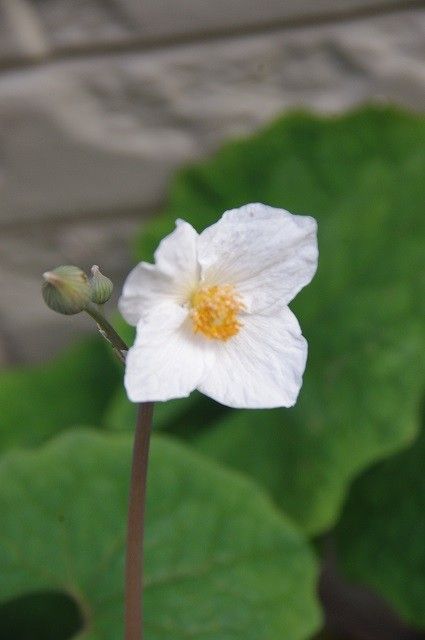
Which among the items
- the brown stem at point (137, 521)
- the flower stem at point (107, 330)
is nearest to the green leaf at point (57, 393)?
the brown stem at point (137, 521)

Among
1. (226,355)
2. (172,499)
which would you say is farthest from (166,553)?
(226,355)

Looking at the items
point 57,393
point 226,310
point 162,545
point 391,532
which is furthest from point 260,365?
point 57,393

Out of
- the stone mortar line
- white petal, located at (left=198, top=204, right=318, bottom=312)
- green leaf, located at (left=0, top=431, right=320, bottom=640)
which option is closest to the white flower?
white petal, located at (left=198, top=204, right=318, bottom=312)

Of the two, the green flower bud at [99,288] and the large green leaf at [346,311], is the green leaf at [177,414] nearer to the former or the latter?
the large green leaf at [346,311]

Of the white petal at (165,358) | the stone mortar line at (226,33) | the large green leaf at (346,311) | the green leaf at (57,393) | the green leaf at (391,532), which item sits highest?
the stone mortar line at (226,33)

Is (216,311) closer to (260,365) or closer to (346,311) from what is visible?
(260,365)

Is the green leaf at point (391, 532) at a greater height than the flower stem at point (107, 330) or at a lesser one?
lesser

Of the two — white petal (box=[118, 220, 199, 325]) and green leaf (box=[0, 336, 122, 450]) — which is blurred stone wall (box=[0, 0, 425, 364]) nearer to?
green leaf (box=[0, 336, 122, 450])
